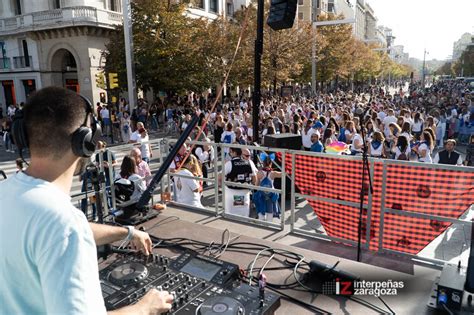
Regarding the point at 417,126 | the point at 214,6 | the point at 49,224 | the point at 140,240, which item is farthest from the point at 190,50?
the point at 49,224

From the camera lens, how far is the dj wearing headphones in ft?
4.00

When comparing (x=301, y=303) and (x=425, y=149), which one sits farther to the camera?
(x=425, y=149)

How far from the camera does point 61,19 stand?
3034 cm

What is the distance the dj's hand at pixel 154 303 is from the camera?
1.66m

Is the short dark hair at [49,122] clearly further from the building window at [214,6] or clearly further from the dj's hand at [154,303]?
the building window at [214,6]

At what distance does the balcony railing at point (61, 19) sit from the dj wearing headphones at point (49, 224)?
32.1 meters

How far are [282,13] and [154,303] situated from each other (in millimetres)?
4887

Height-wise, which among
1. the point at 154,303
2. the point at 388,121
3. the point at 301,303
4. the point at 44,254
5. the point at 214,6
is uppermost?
the point at 214,6

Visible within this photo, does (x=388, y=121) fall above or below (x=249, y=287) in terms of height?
above

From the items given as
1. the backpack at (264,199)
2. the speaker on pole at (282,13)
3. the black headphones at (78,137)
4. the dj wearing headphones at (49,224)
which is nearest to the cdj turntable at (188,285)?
the dj wearing headphones at (49,224)

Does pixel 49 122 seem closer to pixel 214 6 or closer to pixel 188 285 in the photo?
pixel 188 285

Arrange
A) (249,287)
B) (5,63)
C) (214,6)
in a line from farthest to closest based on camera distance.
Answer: (214,6) → (5,63) → (249,287)

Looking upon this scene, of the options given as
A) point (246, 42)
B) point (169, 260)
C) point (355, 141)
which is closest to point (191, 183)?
point (169, 260)

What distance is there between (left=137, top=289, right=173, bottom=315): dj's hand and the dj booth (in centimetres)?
43
